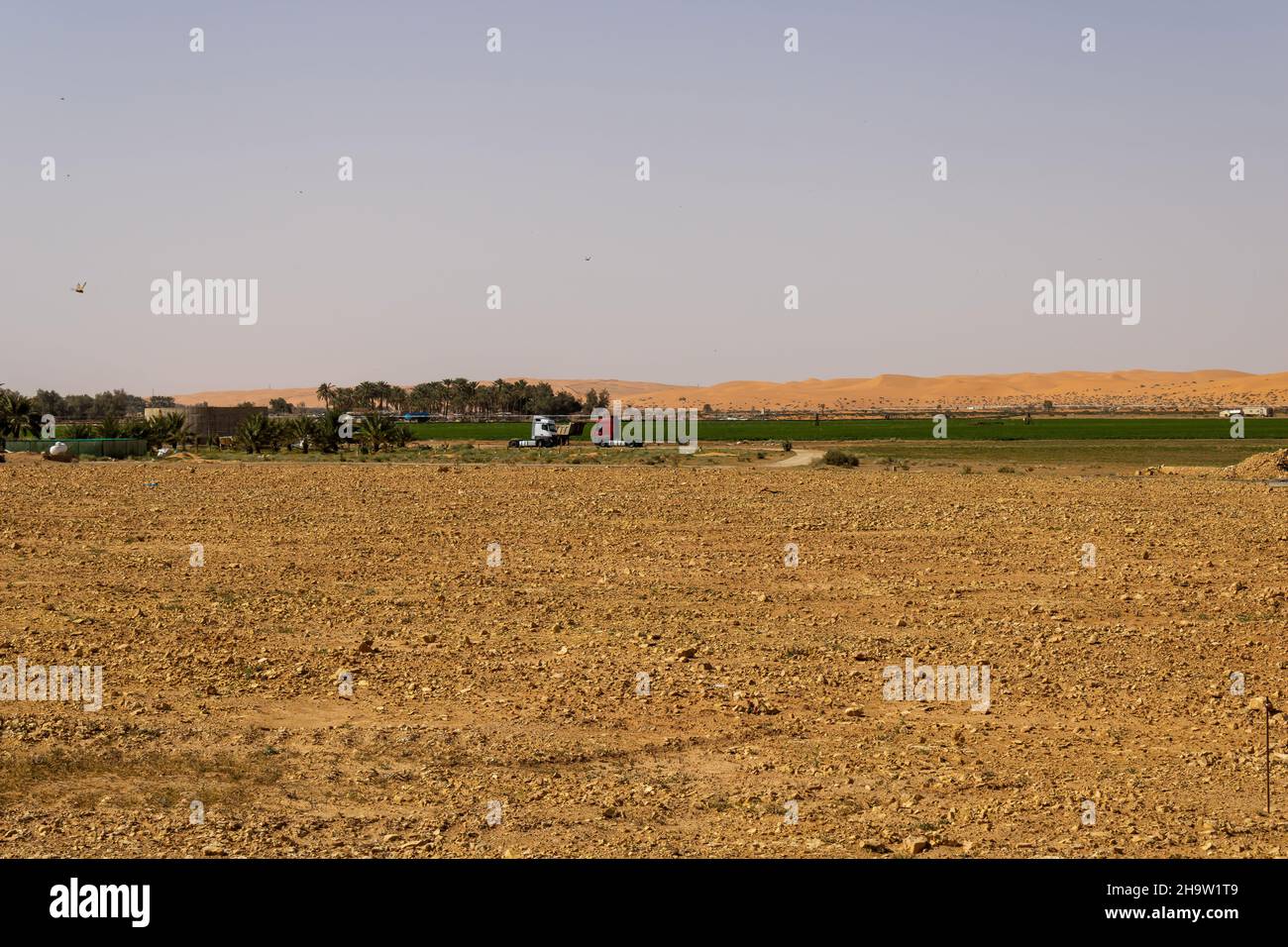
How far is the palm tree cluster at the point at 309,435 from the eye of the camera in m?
57.8

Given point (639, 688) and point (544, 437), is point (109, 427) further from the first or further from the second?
point (639, 688)

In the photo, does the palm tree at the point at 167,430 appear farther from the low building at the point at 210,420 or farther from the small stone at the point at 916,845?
the small stone at the point at 916,845

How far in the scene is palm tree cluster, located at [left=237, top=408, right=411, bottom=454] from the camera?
57.8m

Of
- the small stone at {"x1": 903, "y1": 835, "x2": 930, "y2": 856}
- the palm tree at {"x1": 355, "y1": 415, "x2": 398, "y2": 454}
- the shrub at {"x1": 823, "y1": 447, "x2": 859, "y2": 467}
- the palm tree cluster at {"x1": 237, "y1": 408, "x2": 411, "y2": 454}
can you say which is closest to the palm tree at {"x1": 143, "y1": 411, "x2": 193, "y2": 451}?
the palm tree cluster at {"x1": 237, "y1": 408, "x2": 411, "y2": 454}

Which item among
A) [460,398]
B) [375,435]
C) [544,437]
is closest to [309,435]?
[375,435]

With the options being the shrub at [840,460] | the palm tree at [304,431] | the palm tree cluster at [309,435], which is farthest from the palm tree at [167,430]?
Result: the shrub at [840,460]

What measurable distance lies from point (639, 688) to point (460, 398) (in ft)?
511

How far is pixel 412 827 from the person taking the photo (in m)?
7.47

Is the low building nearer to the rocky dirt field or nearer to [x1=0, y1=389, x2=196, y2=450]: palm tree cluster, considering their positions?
[x1=0, y1=389, x2=196, y2=450]: palm tree cluster

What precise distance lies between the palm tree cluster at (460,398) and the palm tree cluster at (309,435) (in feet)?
273

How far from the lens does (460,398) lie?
540 feet

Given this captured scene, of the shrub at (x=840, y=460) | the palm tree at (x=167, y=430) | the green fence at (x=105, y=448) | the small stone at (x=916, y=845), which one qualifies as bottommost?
the small stone at (x=916, y=845)

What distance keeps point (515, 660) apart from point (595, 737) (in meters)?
2.68

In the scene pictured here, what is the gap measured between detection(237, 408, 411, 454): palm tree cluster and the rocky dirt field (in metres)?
35.1
